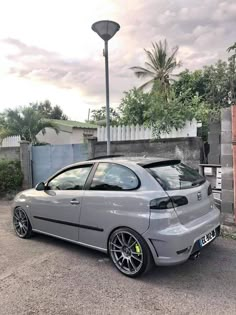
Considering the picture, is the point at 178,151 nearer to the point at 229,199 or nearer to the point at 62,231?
the point at 229,199

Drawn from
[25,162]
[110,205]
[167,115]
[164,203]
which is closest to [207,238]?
[164,203]

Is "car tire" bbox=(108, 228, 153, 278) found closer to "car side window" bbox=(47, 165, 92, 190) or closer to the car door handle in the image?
the car door handle

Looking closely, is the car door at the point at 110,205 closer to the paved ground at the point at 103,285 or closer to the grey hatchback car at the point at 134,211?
the grey hatchback car at the point at 134,211

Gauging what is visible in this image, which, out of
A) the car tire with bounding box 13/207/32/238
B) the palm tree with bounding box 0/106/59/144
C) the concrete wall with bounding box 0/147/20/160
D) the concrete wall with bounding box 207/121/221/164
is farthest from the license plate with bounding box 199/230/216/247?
the palm tree with bounding box 0/106/59/144

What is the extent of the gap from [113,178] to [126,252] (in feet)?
3.20

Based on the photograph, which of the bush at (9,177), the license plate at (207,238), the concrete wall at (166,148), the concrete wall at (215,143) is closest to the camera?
the license plate at (207,238)

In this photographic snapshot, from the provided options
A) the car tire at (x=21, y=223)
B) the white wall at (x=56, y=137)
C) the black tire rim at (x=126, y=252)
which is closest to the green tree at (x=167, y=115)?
the car tire at (x=21, y=223)

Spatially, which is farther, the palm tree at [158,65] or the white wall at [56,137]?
the palm tree at [158,65]

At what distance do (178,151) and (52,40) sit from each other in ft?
16.1

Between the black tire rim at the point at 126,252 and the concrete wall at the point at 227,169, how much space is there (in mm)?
2713

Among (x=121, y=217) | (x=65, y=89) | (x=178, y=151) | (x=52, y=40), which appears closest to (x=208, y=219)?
(x=121, y=217)

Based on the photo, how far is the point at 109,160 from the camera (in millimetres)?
4137

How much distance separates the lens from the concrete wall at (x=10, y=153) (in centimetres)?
1054

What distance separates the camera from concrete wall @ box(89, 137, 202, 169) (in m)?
6.66
